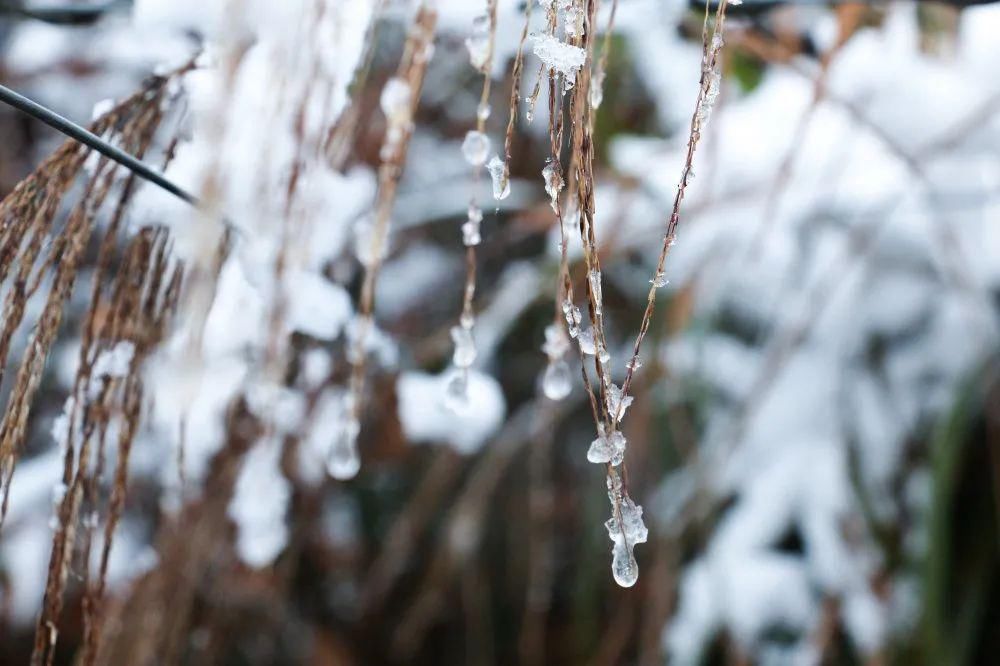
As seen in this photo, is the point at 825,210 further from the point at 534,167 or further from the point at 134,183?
the point at 134,183

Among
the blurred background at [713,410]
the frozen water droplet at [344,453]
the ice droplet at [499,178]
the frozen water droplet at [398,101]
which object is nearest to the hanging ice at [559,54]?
the ice droplet at [499,178]

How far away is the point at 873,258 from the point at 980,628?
49cm

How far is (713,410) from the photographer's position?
3.81 ft

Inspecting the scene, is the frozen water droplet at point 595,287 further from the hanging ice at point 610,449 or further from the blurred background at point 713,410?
the blurred background at point 713,410

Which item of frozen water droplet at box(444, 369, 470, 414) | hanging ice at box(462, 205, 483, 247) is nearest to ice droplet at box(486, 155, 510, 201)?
Answer: hanging ice at box(462, 205, 483, 247)

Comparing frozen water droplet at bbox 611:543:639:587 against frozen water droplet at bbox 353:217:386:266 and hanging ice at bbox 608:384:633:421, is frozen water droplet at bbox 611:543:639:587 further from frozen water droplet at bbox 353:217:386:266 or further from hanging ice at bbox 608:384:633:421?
frozen water droplet at bbox 353:217:386:266

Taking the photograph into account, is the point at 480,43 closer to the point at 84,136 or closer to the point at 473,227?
the point at 473,227

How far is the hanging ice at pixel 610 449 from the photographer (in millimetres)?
327

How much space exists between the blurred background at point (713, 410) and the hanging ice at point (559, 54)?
541 mm

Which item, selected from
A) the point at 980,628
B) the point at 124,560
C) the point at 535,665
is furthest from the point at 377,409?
the point at 980,628

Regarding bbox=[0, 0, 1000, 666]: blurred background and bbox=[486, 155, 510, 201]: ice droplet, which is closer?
bbox=[486, 155, 510, 201]: ice droplet

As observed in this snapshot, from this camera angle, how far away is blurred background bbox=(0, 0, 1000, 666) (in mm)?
976

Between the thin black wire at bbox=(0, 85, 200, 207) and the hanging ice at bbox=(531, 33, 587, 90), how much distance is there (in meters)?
0.21

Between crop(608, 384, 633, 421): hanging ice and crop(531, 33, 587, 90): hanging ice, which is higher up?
crop(531, 33, 587, 90): hanging ice
